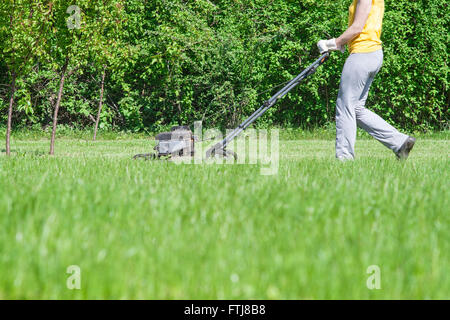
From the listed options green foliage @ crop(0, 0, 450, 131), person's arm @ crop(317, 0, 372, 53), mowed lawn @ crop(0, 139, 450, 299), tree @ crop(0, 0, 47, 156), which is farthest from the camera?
green foliage @ crop(0, 0, 450, 131)

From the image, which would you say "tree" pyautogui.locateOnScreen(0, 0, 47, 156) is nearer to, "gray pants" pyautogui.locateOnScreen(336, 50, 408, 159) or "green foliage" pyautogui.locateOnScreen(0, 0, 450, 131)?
"green foliage" pyautogui.locateOnScreen(0, 0, 450, 131)

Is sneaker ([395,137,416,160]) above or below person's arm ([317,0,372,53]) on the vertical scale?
below

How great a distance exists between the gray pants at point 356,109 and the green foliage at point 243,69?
703 cm

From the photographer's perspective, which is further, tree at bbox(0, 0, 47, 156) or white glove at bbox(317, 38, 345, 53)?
tree at bbox(0, 0, 47, 156)

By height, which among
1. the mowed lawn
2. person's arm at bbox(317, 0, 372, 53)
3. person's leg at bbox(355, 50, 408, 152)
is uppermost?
person's arm at bbox(317, 0, 372, 53)

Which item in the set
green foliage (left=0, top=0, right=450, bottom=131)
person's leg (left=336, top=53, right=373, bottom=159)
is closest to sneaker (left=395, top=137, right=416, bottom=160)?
person's leg (left=336, top=53, right=373, bottom=159)

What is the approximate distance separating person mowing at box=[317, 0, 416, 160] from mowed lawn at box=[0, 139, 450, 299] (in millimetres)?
2111

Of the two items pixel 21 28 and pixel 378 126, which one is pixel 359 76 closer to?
pixel 378 126

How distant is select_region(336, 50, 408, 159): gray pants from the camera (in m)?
4.84
